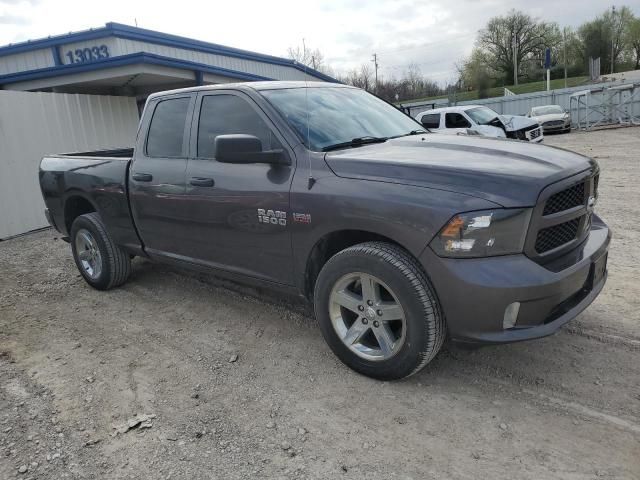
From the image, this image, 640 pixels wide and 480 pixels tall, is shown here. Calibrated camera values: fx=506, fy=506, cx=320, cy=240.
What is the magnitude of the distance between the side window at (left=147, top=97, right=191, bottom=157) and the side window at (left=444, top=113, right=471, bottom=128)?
40.1 ft

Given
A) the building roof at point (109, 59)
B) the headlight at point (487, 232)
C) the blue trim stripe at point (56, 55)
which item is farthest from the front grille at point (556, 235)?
the blue trim stripe at point (56, 55)

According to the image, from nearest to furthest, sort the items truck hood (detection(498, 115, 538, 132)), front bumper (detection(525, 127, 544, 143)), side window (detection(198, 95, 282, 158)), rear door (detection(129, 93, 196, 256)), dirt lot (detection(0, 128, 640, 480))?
1. dirt lot (detection(0, 128, 640, 480))
2. side window (detection(198, 95, 282, 158))
3. rear door (detection(129, 93, 196, 256))
4. truck hood (detection(498, 115, 538, 132))
5. front bumper (detection(525, 127, 544, 143))

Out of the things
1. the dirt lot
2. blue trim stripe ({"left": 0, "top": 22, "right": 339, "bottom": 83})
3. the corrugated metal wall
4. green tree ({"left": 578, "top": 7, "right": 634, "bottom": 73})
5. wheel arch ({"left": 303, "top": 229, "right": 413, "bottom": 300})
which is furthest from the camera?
green tree ({"left": 578, "top": 7, "right": 634, "bottom": 73})

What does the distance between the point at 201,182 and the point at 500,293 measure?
94.7 inches

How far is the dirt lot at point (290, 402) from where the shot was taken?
8.43 ft

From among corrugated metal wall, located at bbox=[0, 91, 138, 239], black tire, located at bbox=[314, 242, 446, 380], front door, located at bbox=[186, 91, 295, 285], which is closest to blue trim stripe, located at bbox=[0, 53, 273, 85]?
corrugated metal wall, located at bbox=[0, 91, 138, 239]

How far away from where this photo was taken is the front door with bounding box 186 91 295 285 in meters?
3.50

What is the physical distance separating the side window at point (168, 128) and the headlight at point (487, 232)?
2.56 metres

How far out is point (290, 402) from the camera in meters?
3.12

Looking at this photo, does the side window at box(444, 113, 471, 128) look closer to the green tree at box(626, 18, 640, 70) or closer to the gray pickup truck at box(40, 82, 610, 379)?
the gray pickup truck at box(40, 82, 610, 379)

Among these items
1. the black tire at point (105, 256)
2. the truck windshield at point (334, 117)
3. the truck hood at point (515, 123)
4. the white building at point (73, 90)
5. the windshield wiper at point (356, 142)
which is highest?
the white building at point (73, 90)

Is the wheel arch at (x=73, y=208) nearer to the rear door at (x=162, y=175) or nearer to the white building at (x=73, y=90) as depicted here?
the rear door at (x=162, y=175)

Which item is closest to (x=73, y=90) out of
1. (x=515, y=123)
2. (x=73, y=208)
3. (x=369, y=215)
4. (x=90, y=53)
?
(x=90, y=53)

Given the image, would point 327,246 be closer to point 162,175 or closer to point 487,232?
point 487,232
